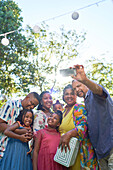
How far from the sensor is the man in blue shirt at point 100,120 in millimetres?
1689

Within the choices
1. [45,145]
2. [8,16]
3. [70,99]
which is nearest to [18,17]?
[8,16]

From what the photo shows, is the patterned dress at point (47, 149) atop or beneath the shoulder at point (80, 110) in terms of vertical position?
beneath

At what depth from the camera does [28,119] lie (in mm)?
2590

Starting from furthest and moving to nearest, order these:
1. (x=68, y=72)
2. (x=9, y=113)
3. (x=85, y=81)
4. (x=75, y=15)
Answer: (x=75, y=15) → (x=9, y=113) → (x=68, y=72) → (x=85, y=81)

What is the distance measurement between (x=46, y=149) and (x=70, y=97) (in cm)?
97

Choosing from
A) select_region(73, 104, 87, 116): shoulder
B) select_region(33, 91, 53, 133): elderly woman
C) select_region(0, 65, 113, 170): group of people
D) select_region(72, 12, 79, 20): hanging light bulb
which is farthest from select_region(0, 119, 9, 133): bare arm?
select_region(72, 12, 79, 20): hanging light bulb

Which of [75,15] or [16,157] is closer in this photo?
[16,157]

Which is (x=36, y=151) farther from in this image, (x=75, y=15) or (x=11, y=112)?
(x=75, y=15)

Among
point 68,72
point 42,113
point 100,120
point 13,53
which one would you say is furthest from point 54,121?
point 13,53

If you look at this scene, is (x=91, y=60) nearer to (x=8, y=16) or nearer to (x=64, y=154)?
(x=8, y=16)

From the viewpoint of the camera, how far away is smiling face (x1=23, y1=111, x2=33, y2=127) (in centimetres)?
257

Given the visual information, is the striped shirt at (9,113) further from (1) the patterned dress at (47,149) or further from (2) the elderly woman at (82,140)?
(2) the elderly woman at (82,140)

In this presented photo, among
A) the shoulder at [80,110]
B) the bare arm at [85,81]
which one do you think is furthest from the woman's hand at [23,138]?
the bare arm at [85,81]

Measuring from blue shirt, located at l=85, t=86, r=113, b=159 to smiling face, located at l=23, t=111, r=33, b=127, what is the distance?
1.08 metres
